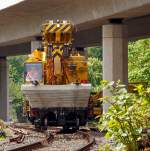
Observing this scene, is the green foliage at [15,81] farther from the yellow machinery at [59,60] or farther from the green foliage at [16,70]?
the yellow machinery at [59,60]

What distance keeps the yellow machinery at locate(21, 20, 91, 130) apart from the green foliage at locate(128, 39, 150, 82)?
19113 mm

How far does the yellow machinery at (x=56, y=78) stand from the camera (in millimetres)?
22156

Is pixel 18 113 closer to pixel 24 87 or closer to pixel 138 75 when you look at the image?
pixel 138 75

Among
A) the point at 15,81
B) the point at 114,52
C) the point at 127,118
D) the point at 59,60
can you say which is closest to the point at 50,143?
the point at 59,60

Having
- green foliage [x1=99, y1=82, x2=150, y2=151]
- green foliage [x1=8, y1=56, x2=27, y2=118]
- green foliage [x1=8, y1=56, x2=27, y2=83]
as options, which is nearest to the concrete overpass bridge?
green foliage [x1=99, y1=82, x2=150, y2=151]

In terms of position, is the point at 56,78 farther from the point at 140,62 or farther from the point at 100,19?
the point at 140,62

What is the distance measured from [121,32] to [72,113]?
587 centimetres

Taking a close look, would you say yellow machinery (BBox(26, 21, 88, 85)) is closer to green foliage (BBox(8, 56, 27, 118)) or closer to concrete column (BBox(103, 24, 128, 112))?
concrete column (BBox(103, 24, 128, 112))

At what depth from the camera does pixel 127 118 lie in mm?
7977

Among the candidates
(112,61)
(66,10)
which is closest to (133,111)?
(112,61)

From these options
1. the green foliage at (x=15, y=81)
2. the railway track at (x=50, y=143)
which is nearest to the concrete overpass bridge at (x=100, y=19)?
the railway track at (x=50, y=143)

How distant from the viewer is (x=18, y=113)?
93312 mm

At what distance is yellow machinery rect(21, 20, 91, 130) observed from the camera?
2216 cm

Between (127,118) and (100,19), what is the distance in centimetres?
1862
